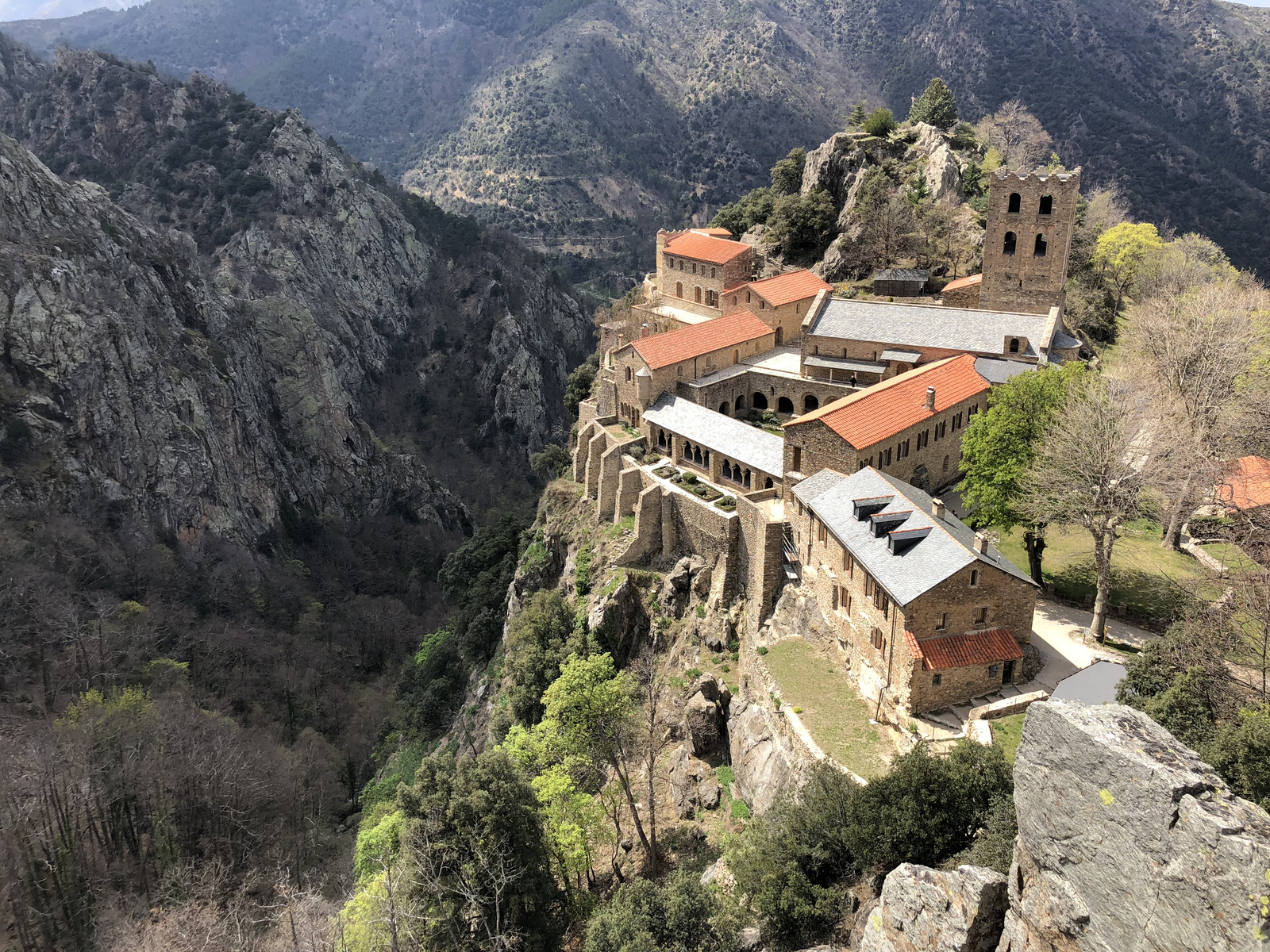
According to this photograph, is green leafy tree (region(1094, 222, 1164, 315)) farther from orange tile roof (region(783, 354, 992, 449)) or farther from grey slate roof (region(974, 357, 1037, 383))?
orange tile roof (region(783, 354, 992, 449))

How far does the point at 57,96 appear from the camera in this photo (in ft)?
385

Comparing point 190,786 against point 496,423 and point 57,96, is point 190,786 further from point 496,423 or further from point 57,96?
point 57,96

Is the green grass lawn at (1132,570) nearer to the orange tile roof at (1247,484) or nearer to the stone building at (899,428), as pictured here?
the orange tile roof at (1247,484)

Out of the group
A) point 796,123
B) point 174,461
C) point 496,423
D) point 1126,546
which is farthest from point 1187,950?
point 796,123

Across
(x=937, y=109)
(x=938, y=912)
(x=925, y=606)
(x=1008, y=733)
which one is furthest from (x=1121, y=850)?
(x=937, y=109)

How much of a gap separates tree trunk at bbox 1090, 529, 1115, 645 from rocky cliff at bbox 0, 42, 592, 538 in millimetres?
72838

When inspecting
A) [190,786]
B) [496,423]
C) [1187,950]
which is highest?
[1187,950]

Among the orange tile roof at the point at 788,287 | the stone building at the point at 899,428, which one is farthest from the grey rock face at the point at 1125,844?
the orange tile roof at the point at 788,287

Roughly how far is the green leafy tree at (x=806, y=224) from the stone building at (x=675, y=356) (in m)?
18.6

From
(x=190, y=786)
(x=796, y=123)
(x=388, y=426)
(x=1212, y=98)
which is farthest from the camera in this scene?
(x=796, y=123)

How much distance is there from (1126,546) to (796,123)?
156861 mm

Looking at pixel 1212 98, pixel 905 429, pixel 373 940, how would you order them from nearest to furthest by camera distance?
pixel 373 940
pixel 905 429
pixel 1212 98

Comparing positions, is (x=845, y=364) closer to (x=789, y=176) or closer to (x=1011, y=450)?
(x=1011, y=450)

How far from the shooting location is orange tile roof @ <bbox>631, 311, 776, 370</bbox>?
164 feet
